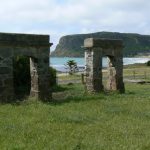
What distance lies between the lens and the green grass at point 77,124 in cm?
1082

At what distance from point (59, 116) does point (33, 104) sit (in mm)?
3565

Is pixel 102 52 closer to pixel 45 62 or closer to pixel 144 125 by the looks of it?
pixel 45 62

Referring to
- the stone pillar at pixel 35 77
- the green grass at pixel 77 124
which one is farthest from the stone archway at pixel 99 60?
the stone pillar at pixel 35 77

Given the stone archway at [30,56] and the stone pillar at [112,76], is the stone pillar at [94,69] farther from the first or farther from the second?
the stone archway at [30,56]

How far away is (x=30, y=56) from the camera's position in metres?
20.1

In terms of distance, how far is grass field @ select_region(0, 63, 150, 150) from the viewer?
35.5ft

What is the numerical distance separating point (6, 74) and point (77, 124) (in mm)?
6540

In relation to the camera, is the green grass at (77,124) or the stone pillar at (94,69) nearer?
the green grass at (77,124)

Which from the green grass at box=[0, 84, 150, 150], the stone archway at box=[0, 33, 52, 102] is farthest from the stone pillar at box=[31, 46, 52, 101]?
the green grass at box=[0, 84, 150, 150]

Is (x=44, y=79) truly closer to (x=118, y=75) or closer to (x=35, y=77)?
(x=35, y=77)

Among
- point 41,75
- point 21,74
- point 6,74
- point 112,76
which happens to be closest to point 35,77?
point 41,75

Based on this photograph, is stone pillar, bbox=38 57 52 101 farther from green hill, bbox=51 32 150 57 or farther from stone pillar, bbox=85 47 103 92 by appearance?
A: green hill, bbox=51 32 150 57

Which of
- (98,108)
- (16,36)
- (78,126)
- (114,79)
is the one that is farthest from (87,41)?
(78,126)

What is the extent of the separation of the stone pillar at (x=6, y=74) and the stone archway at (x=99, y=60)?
17.6 feet
